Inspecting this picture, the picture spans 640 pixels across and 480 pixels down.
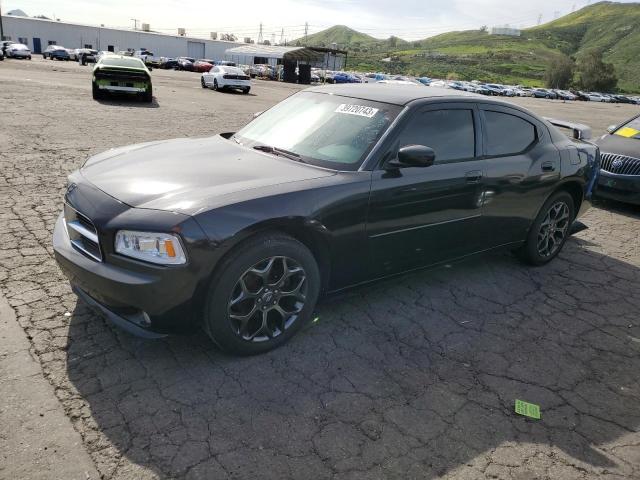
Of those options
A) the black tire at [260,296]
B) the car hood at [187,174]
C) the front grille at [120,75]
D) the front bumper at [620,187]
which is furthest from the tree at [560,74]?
the black tire at [260,296]

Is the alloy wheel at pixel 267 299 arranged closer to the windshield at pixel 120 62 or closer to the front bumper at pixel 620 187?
the front bumper at pixel 620 187

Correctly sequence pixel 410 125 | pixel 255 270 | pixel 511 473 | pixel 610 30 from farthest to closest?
1. pixel 610 30
2. pixel 410 125
3. pixel 255 270
4. pixel 511 473

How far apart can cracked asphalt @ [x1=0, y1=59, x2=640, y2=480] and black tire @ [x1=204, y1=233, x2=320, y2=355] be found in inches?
5.9

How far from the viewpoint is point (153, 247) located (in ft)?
8.77

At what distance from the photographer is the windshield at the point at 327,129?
11.4 feet

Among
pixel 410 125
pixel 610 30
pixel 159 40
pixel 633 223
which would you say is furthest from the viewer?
pixel 610 30

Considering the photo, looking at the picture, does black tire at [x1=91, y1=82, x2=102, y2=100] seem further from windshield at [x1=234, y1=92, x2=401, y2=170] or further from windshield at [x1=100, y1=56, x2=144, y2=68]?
windshield at [x1=234, y1=92, x2=401, y2=170]

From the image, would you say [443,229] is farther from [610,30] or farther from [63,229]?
[610,30]

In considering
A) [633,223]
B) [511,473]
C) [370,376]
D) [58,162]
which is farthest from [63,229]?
[633,223]

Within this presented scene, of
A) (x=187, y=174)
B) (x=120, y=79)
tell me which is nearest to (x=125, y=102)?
(x=120, y=79)

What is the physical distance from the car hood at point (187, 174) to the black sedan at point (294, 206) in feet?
0.05

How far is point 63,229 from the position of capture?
325 cm

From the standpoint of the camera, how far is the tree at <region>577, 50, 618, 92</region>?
308 feet

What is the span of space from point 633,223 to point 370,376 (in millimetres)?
5999
